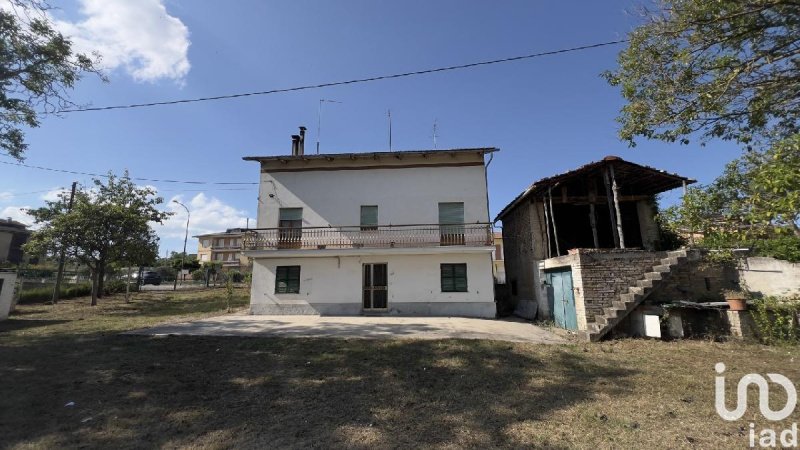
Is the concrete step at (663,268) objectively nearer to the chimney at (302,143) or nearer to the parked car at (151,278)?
the chimney at (302,143)

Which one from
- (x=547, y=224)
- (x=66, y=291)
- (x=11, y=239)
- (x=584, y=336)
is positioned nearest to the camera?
(x=584, y=336)

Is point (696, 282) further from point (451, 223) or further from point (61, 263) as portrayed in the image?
point (61, 263)

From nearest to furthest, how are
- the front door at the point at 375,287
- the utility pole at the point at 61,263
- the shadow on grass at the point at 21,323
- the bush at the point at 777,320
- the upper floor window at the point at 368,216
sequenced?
the bush at the point at 777,320 < the shadow on grass at the point at 21,323 < the front door at the point at 375,287 < the upper floor window at the point at 368,216 < the utility pole at the point at 61,263

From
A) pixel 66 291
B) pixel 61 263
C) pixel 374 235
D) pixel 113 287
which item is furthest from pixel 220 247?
pixel 374 235

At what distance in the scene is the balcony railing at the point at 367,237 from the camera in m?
14.3

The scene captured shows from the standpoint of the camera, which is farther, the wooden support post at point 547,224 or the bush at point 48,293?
the bush at point 48,293

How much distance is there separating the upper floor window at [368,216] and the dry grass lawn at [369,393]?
7.14 m

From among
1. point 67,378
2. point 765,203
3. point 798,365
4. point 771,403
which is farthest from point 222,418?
point 798,365

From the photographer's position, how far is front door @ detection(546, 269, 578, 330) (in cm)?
1011

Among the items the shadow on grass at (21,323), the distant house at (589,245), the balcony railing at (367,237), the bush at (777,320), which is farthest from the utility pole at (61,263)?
the bush at (777,320)

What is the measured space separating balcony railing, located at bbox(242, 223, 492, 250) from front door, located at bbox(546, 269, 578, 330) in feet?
10.2

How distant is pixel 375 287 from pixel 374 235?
2.18 meters

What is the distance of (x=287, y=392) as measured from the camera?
5.21m

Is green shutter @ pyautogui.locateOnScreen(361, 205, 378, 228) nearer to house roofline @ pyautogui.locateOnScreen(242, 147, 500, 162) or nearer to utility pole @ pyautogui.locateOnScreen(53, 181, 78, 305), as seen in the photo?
house roofline @ pyautogui.locateOnScreen(242, 147, 500, 162)
